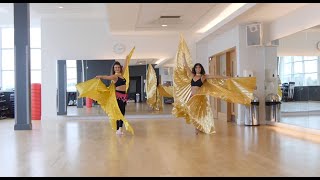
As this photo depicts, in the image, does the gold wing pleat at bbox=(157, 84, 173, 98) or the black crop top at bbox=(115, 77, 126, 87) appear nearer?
the black crop top at bbox=(115, 77, 126, 87)

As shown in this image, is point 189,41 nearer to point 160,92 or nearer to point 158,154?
point 160,92

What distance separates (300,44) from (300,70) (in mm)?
648

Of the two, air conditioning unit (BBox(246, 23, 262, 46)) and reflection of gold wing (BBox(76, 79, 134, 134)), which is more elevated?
air conditioning unit (BBox(246, 23, 262, 46))

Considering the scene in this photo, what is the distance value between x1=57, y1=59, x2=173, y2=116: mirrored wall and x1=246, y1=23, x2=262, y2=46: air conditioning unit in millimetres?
3938

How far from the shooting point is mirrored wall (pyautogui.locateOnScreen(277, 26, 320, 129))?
7854mm

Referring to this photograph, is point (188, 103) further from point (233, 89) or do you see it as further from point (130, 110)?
point (130, 110)

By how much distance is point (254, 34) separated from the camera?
9.56 m

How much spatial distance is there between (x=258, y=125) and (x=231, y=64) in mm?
2321

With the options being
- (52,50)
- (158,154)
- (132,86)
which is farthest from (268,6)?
(52,50)

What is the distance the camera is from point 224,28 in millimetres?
10156

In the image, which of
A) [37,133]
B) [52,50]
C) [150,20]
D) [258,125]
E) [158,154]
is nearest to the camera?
[158,154]

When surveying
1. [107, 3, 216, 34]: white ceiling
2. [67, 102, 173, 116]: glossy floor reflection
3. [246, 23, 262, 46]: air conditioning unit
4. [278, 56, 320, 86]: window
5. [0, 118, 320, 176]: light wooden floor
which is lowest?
[0, 118, 320, 176]: light wooden floor

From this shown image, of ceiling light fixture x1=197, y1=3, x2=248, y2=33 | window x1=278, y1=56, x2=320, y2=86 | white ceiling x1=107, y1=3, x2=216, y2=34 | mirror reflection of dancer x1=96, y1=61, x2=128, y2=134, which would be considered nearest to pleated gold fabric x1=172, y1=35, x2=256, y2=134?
window x1=278, y1=56, x2=320, y2=86

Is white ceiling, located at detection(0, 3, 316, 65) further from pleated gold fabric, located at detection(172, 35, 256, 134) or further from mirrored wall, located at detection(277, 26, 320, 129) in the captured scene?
pleated gold fabric, located at detection(172, 35, 256, 134)
